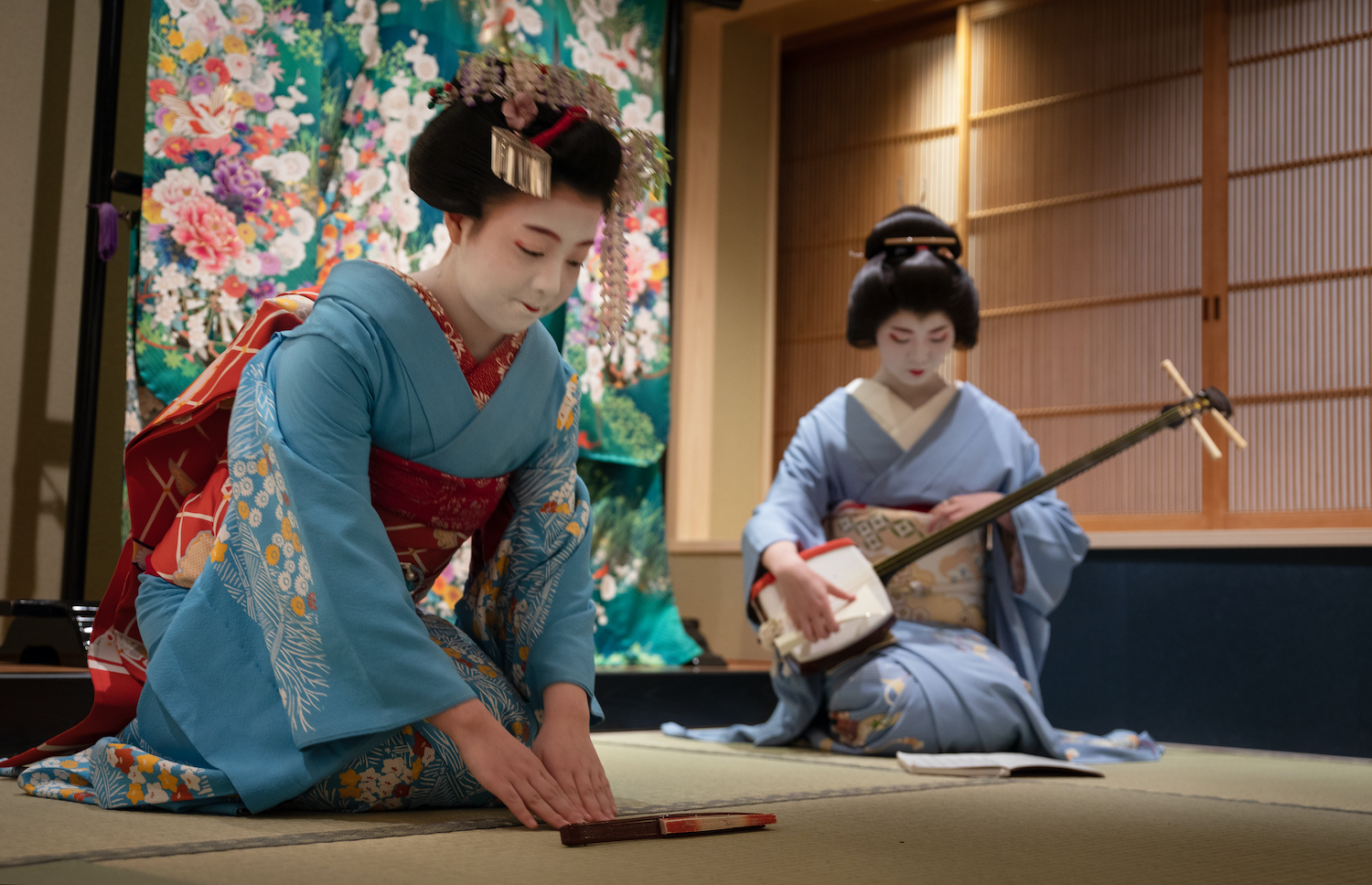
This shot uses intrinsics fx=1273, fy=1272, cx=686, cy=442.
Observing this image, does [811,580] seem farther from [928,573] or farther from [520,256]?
[520,256]

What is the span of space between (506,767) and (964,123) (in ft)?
15.0

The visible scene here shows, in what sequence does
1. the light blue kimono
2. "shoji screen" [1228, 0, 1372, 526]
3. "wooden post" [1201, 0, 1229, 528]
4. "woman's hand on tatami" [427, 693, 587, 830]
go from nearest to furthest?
"woman's hand on tatami" [427, 693, 587, 830], the light blue kimono, "shoji screen" [1228, 0, 1372, 526], "wooden post" [1201, 0, 1229, 528]

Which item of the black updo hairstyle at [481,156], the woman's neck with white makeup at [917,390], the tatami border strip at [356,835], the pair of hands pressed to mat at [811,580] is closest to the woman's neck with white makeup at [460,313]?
the black updo hairstyle at [481,156]

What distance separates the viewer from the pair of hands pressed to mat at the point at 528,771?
174 cm

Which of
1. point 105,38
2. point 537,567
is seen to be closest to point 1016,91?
point 105,38

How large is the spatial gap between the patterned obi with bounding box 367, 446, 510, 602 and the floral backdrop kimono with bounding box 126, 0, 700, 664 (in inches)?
70.6

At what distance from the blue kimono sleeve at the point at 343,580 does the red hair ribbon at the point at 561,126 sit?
0.44m

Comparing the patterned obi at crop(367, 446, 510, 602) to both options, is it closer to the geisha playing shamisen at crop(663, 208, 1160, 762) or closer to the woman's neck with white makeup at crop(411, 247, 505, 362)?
the woman's neck with white makeup at crop(411, 247, 505, 362)

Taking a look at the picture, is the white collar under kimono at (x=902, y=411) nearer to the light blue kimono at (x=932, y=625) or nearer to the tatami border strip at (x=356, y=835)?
the light blue kimono at (x=932, y=625)

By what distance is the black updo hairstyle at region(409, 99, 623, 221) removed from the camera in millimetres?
2010

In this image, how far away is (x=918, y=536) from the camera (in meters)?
3.47

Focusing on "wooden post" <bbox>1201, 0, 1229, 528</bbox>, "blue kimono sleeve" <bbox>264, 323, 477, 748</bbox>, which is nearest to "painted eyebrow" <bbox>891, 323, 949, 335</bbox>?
"wooden post" <bbox>1201, 0, 1229, 528</bbox>

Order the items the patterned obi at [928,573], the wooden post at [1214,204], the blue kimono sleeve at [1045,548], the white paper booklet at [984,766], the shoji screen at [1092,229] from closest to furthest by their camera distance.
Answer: the white paper booklet at [984,766], the blue kimono sleeve at [1045,548], the patterned obi at [928,573], the wooden post at [1214,204], the shoji screen at [1092,229]

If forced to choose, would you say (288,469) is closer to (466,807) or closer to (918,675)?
(466,807)
